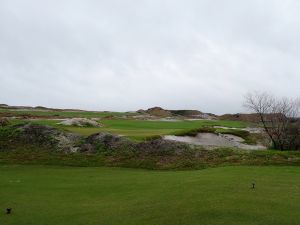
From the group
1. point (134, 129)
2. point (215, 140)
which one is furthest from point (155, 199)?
point (134, 129)

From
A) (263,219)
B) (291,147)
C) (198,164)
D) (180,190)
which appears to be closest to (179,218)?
(263,219)

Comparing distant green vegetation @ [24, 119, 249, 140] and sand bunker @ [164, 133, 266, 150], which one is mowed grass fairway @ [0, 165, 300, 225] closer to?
sand bunker @ [164, 133, 266, 150]

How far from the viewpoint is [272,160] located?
3222 cm

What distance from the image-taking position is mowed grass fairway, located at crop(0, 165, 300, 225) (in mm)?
13883

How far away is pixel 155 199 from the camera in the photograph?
1717cm

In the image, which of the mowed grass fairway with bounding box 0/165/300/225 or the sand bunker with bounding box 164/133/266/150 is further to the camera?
the sand bunker with bounding box 164/133/266/150

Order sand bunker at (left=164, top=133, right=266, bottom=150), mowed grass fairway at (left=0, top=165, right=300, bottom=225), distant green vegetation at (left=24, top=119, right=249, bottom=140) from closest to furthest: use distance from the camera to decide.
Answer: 1. mowed grass fairway at (left=0, top=165, right=300, bottom=225)
2. sand bunker at (left=164, top=133, right=266, bottom=150)
3. distant green vegetation at (left=24, top=119, right=249, bottom=140)

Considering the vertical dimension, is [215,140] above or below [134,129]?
below

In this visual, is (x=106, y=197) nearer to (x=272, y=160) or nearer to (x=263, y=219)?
(x=263, y=219)

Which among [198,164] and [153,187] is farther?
[198,164]

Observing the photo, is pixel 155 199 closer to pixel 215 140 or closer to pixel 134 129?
pixel 215 140

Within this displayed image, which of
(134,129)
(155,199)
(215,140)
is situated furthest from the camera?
(134,129)

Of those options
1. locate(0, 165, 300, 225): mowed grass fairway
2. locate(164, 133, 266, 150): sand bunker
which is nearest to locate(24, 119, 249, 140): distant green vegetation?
locate(164, 133, 266, 150): sand bunker

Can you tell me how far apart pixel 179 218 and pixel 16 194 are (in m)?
10.3
